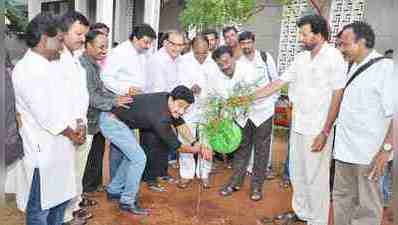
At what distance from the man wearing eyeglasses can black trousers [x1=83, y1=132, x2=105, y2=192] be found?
1.74 feet

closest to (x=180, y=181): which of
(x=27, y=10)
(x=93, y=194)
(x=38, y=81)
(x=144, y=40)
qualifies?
(x=93, y=194)

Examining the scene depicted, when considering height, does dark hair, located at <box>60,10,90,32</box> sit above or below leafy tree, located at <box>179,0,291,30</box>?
below

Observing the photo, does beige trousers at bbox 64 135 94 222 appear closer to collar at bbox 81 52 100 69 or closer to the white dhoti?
collar at bbox 81 52 100 69

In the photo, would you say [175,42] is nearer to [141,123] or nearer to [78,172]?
[141,123]

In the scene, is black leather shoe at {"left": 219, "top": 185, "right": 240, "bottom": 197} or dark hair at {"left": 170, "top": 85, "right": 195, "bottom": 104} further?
black leather shoe at {"left": 219, "top": 185, "right": 240, "bottom": 197}

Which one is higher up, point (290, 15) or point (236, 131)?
point (290, 15)

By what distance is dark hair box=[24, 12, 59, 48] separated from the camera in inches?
87.2

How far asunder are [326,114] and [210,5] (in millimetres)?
3366

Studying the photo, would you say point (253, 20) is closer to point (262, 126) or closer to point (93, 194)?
point (262, 126)

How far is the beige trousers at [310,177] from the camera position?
3.17m

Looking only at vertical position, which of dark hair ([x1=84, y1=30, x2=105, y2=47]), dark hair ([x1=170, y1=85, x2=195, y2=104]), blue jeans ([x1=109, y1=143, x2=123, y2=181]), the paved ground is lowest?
the paved ground

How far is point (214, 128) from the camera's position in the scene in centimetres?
350

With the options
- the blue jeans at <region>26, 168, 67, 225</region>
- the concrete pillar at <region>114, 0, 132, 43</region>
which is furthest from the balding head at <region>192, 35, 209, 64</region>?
the concrete pillar at <region>114, 0, 132, 43</region>

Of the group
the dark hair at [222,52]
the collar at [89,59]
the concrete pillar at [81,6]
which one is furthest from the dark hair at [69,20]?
the concrete pillar at [81,6]
